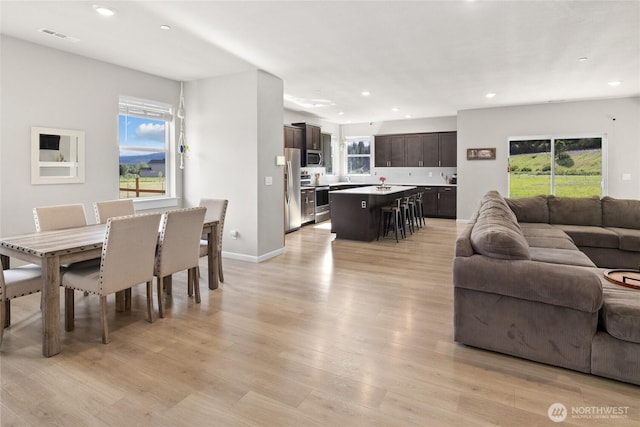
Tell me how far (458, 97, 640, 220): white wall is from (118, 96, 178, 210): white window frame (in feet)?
21.7

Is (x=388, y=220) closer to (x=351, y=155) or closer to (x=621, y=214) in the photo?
(x=621, y=214)

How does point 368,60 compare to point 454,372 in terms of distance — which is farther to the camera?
point 368,60

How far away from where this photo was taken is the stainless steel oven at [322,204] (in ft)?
30.9

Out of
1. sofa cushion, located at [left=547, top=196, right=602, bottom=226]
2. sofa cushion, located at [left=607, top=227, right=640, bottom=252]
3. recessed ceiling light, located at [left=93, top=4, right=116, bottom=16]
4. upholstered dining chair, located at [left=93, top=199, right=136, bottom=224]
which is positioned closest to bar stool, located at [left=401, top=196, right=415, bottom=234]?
sofa cushion, located at [left=547, top=196, right=602, bottom=226]

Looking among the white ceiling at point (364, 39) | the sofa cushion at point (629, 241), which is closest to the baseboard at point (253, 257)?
the white ceiling at point (364, 39)

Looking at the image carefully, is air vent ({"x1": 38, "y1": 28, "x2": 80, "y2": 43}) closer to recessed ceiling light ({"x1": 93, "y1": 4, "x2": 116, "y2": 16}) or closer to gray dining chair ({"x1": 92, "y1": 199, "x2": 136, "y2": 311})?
recessed ceiling light ({"x1": 93, "y1": 4, "x2": 116, "y2": 16})

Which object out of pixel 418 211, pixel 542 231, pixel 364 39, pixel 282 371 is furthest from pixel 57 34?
pixel 418 211

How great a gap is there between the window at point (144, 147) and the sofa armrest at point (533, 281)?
4791 millimetres

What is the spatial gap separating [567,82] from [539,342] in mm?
5489

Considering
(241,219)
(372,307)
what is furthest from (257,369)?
(241,219)

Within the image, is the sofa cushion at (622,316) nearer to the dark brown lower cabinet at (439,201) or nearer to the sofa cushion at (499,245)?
the sofa cushion at (499,245)

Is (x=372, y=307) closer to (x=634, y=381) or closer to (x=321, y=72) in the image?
(x=634, y=381)

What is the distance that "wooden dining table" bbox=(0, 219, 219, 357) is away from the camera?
102 inches

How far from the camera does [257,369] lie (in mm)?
2424
